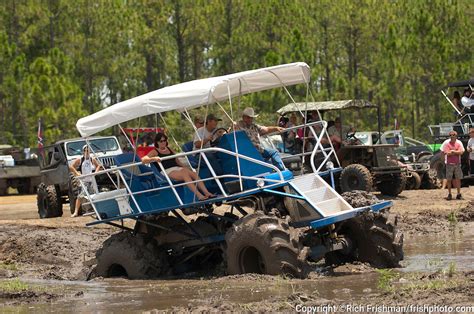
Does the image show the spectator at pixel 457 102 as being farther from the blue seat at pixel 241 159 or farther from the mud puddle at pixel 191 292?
the mud puddle at pixel 191 292

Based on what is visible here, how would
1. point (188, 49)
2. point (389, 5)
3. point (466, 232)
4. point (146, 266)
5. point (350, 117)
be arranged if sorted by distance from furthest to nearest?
point (188, 49) < point (389, 5) < point (350, 117) < point (466, 232) < point (146, 266)

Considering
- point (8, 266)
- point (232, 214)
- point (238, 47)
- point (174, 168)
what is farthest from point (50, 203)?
point (238, 47)

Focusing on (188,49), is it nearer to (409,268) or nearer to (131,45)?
(131,45)

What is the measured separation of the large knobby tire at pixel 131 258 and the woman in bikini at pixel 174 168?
1.29 metres

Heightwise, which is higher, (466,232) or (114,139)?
(114,139)

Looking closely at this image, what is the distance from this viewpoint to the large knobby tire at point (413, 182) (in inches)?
1160

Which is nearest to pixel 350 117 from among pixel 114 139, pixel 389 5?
pixel 389 5

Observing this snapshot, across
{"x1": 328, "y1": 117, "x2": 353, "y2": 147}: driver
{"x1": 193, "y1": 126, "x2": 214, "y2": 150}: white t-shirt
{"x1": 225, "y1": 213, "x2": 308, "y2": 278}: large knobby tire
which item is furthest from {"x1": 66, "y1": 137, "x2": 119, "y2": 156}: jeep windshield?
{"x1": 225, "y1": 213, "x2": 308, "y2": 278}: large knobby tire

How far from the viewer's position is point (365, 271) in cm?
1373

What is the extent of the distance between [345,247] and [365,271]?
65 centimetres

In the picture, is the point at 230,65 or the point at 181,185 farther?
the point at 230,65

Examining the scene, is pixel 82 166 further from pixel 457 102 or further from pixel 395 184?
pixel 457 102

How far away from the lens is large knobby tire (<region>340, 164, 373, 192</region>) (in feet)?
81.4

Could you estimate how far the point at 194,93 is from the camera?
45.9 feet
